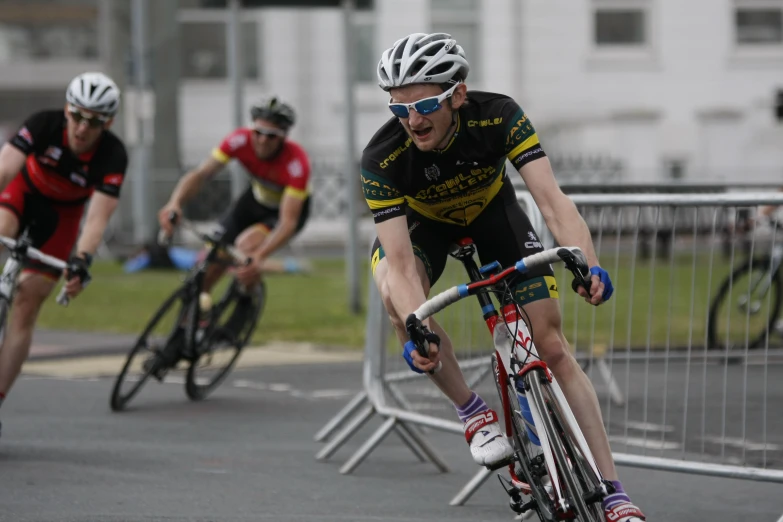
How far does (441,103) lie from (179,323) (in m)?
4.83

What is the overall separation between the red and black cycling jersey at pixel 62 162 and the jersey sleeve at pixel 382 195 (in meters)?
3.16

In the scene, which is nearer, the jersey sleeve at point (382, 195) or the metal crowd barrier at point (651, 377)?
the jersey sleeve at point (382, 195)

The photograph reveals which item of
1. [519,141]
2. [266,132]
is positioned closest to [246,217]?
[266,132]

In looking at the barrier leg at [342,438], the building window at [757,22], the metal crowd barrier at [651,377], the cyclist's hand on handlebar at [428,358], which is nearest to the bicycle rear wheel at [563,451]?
the cyclist's hand on handlebar at [428,358]

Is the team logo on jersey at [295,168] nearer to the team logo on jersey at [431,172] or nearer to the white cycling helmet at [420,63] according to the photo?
the team logo on jersey at [431,172]

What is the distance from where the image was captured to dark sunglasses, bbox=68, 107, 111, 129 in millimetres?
8680

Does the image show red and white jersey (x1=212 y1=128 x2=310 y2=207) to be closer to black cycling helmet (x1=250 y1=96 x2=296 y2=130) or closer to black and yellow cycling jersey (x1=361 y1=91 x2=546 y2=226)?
black cycling helmet (x1=250 y1=96 x2=296 y2=130)

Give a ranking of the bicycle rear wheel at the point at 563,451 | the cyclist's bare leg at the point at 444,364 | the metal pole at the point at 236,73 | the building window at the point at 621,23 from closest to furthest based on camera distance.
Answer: the bicycle rear wheel at the point at 563,451 → the cyclist's bare leg at the point at 444,364 → the metal pole at the point at 236,73 → the building window at the point at 621,23

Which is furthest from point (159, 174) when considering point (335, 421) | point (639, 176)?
point (335, 421)

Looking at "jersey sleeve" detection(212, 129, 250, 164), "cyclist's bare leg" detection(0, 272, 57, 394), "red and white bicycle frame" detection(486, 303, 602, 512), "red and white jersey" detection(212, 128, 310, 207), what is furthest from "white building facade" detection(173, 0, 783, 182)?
"red and white bicycle frame" detection(486, 303, 602, 512)

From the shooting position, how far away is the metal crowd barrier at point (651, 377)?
7445 mm

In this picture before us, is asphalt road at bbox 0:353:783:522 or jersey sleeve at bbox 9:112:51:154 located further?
jersey sleeve at bbox 9:112:51:154

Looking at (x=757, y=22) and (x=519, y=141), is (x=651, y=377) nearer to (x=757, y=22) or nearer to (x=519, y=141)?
(x=519, y=141)

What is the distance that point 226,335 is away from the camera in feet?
35.4
